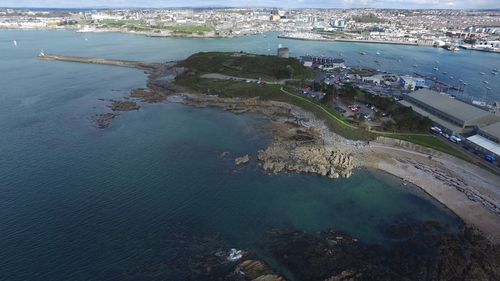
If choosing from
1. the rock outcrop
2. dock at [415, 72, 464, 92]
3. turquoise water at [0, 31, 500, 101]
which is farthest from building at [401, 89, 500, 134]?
dock at [415, 72, 464, 92]

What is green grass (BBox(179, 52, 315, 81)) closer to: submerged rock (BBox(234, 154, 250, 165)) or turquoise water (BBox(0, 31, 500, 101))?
turquoise water (BBox(0, 31, 500, 101))

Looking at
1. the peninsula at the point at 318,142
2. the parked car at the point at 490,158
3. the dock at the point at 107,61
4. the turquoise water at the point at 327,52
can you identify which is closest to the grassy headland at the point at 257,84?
the peninsula at the point at 318,142

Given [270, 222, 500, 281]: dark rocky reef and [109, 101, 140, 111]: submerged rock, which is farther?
[109, 101, 140, 111]: submerged rock

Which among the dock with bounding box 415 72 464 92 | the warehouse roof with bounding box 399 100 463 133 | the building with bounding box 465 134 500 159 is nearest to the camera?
the building with bounding box 465 134 500 159

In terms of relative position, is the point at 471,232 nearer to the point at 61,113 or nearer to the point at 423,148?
the point at 423,148

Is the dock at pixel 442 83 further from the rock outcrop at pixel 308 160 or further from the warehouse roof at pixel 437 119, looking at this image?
the rock outcrop at pixel 308 160

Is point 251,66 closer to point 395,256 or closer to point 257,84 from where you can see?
point 257,84

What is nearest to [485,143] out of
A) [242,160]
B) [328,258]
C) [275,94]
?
[328,258]

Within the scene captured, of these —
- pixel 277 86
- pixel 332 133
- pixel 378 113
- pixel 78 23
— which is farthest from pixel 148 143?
pixel 78 23
